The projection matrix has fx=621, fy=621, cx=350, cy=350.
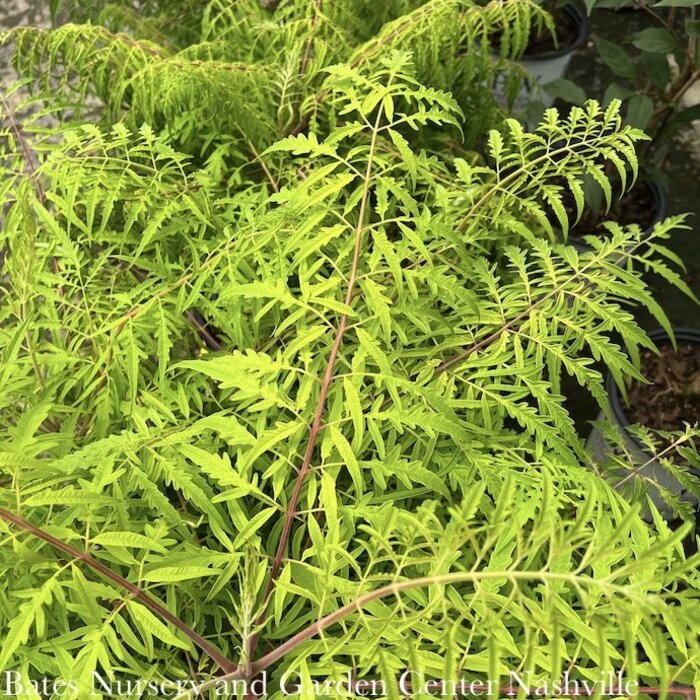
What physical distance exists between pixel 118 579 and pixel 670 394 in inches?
39.9

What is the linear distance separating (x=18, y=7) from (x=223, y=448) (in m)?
1.97

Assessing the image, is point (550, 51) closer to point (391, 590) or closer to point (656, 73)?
point (656, 73)

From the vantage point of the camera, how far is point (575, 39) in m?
1.60

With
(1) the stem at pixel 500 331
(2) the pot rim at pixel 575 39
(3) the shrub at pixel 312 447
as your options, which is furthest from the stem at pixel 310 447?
(2) the pot rim at pixel 575 39

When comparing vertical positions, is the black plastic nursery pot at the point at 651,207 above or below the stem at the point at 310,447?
below

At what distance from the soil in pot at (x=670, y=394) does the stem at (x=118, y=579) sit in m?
0.87

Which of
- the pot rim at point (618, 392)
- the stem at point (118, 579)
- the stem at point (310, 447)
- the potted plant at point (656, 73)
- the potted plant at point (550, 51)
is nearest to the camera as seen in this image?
the stem at point (118, 579)

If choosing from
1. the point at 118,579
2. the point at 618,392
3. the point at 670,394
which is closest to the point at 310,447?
the point at 118,579

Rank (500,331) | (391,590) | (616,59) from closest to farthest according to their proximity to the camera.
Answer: (391,590)
(500,331)
(616,59)

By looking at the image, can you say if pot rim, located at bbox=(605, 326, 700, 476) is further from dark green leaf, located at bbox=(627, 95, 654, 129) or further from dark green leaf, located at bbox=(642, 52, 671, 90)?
dark green leaf, located at bbox=(642, 52, 671, 90)

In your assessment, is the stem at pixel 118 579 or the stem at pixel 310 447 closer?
the stem at pixel 118 579

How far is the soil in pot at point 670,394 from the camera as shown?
1.12 meters

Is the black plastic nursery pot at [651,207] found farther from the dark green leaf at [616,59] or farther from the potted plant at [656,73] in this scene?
the dark green leaf at [616,59]

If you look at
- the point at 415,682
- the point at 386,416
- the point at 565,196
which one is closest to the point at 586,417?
the point at 565,196
